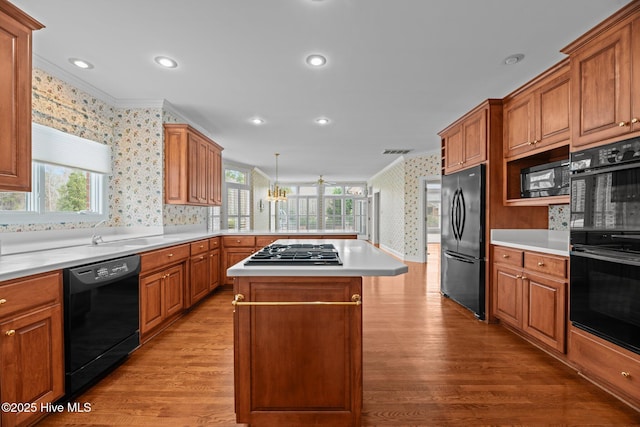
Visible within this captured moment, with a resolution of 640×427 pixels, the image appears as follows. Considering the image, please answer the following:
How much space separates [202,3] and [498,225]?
328cm

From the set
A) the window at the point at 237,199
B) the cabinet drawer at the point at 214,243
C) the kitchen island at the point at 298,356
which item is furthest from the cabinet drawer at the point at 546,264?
the window at the point at 237,199

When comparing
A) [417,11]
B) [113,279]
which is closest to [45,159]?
[113,279]

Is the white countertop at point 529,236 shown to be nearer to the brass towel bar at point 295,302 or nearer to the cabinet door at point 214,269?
the brass towel bar at point 295,302

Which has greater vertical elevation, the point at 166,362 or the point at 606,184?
the point at 606,184

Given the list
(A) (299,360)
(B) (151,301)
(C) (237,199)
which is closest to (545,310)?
(A) (299,360)

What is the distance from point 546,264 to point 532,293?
311 mm

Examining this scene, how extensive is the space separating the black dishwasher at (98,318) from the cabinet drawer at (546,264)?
3309 millimetres

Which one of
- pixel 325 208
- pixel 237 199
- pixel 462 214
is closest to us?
pixel 462 214

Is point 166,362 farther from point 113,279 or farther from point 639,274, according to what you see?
point 639,274

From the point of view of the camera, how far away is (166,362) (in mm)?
2225

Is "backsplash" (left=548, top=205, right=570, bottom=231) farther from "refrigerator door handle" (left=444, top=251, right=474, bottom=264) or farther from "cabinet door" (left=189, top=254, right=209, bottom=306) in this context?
"cabinet door" (left=189, top=254, right=209, bottom=306)

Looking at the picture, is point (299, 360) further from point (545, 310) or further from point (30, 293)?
point (545, 310)

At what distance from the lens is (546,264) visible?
2.33 metres

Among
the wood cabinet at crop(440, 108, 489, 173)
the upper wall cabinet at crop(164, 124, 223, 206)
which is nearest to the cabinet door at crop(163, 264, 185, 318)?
the upper wall cabinet at crop(164, 124, 223, 206)
